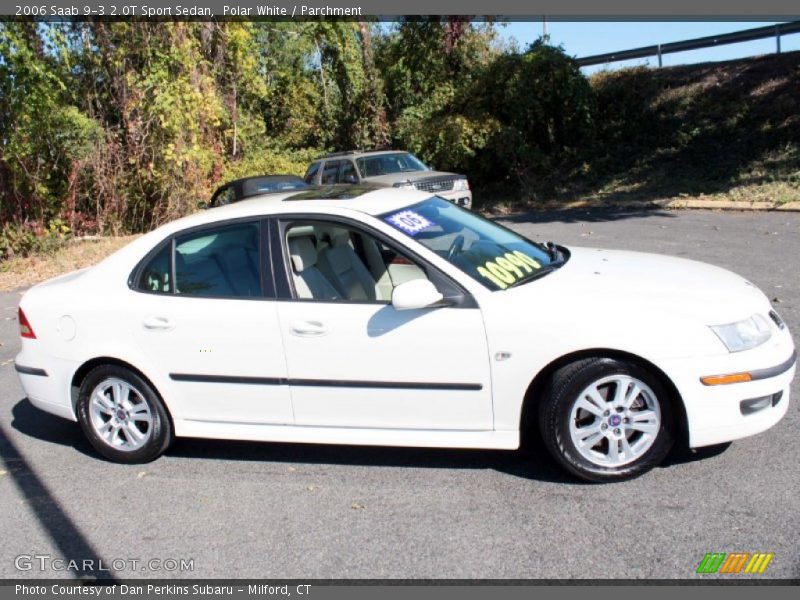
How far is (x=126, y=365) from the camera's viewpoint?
502 centimetres

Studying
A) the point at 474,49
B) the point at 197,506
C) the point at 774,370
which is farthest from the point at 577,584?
the point at 474,49

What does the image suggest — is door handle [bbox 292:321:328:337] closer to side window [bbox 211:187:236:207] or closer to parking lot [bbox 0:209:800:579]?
parking lot [bbox 0:209:800:579]

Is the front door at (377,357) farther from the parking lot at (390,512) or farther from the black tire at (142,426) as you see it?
the black tire at (142,426)

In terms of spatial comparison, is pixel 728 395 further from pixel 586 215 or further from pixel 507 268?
pixel 586 215

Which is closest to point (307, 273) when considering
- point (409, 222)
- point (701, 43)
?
point (409, 222)

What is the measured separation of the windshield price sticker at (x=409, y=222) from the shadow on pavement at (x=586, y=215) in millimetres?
10812

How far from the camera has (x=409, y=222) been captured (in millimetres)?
4852

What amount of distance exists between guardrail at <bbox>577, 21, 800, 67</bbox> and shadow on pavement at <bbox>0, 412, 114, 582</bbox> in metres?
20.1

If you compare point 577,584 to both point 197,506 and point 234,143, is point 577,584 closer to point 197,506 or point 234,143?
point 197,506

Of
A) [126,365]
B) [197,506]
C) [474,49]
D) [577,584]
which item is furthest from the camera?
[474,49]

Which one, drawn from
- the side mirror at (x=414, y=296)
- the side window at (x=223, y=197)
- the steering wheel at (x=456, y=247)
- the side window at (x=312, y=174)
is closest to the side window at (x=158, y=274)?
the side mirror at (x=414, y=296)

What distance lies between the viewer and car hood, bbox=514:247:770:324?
424cm

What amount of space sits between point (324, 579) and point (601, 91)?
20816 mm

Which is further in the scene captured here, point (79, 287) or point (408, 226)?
point (79, 287)
